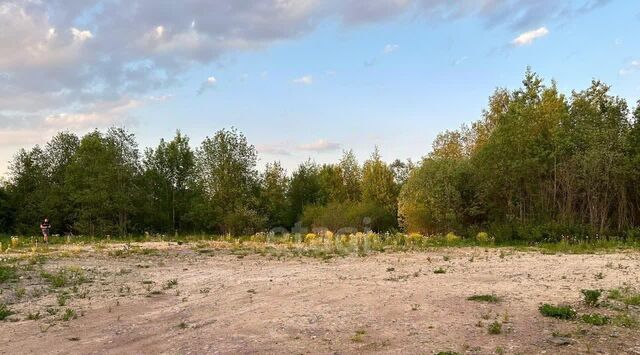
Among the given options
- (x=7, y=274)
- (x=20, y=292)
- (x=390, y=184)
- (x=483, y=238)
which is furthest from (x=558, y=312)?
(x=390, y=184)

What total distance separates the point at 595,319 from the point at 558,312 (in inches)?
20.2

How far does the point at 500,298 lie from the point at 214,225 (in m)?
35.2

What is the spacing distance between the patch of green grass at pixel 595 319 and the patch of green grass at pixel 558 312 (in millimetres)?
181

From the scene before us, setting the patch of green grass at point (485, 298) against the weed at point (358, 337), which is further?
the patch of green grass at point (485, 298)

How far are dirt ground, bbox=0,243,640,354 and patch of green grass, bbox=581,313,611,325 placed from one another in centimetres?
12

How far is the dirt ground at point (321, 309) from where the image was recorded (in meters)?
7.12

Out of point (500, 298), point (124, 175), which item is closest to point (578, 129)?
point (500, 298)

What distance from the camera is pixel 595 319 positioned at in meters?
7.77

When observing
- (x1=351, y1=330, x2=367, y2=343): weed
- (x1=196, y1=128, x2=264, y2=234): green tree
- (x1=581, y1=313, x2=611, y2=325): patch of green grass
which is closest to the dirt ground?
(x1=351, y1=330, x2=367, y2=343): weed

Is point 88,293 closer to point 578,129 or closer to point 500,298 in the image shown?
point 500,298

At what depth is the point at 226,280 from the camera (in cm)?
1272

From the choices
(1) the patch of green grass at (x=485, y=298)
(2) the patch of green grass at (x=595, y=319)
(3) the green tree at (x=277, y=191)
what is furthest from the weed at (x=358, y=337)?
(3) the green tree at (x=277, y=191)

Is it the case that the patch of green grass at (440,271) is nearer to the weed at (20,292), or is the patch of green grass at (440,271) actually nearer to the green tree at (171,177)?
the weed at (20,292)

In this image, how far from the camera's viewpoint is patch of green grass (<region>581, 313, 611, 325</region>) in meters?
7.69
